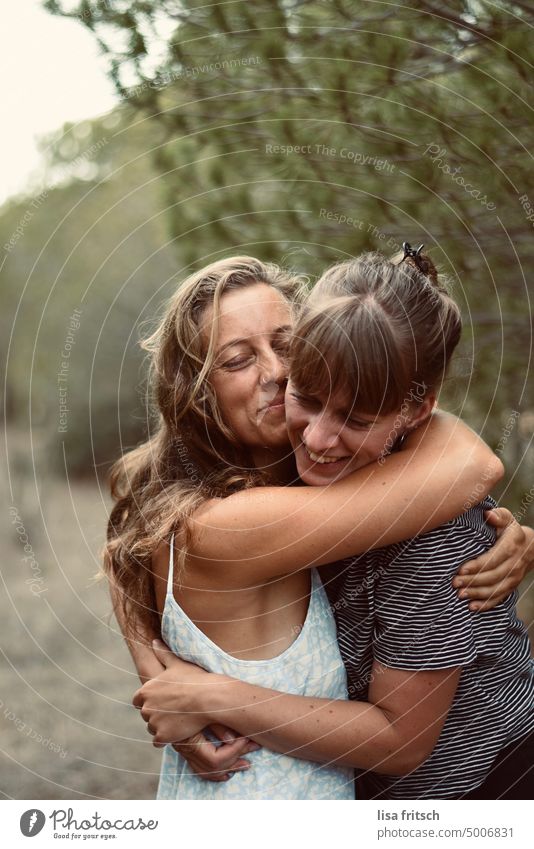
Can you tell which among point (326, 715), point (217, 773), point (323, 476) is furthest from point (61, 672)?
point (323, 476)

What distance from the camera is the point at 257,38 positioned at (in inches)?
71.8

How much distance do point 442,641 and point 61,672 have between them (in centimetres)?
264

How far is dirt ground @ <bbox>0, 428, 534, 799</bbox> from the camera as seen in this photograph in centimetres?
284

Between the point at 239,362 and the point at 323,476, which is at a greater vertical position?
the point at 239,362

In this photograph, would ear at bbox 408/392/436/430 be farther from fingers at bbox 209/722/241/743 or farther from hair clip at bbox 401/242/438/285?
fingers at bbox 209/722/241/743

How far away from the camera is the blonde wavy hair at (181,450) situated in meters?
1.30

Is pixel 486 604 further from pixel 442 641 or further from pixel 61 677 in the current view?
pixel 61 677

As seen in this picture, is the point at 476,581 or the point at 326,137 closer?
the point at 476,581

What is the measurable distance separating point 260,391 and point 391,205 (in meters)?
0.80

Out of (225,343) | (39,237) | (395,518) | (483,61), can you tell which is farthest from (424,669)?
(39,237)

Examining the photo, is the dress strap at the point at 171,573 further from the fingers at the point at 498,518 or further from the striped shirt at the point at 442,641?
the fingers at the point at 498,518
